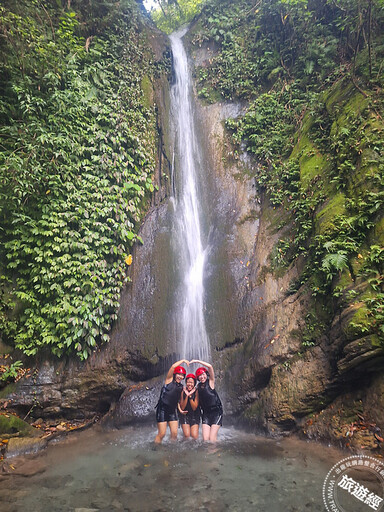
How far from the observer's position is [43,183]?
252 inches

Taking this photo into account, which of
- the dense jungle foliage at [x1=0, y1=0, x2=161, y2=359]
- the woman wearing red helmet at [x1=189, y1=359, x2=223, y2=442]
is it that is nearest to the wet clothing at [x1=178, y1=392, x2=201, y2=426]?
the woman wearing red helmet at [x1=189, y1=359, x2=223, y2=442]

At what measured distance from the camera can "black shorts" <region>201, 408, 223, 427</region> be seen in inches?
203

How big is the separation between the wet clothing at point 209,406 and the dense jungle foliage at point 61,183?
237cm

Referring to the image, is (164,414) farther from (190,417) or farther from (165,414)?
(190,417)

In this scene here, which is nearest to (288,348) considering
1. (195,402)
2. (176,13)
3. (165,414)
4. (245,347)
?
(245,347)

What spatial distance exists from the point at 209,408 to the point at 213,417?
0.52 ft

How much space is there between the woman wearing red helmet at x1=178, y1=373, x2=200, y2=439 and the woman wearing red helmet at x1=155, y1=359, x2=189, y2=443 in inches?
4.5

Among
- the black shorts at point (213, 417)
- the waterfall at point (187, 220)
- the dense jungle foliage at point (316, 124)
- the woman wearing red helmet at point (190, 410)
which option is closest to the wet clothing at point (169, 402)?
the woman wearing red helmet at point (190, 410)

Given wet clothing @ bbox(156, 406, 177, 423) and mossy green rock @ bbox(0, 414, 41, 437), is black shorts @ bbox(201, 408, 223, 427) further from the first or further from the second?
mossy green rock @ bbox(0, 414, 41, 437)

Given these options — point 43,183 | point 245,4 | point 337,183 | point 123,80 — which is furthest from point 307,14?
point 43,183

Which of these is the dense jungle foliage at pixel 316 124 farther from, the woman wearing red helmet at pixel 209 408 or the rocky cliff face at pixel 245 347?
the woman wearing red helmet at pixel 209 408

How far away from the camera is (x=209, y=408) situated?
17.2 ft

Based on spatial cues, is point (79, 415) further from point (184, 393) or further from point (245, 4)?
point (245, 4)

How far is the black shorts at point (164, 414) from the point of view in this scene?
205 inches
